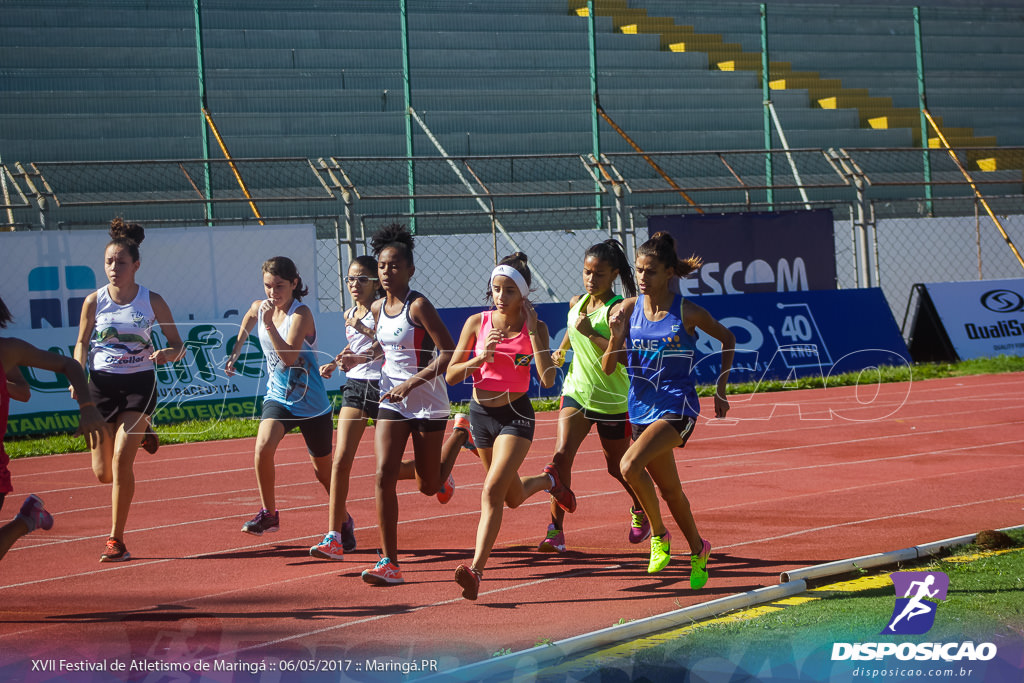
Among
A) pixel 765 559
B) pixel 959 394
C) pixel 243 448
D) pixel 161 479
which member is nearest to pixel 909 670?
pixel 765 559

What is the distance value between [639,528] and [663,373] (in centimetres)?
153

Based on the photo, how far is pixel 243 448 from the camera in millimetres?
13578

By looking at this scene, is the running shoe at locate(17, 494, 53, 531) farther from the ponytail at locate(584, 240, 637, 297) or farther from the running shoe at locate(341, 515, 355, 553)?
the ponytail at locate(584, 240, 637, 297)

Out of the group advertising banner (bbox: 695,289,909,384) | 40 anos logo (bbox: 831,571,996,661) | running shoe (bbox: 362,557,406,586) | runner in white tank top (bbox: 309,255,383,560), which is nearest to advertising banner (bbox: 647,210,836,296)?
advertising banner (bbox: 695,289,909,384)

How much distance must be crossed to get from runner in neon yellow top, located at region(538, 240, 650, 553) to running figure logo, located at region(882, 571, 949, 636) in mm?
1956

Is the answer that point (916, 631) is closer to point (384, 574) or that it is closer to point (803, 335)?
point (384, 574)

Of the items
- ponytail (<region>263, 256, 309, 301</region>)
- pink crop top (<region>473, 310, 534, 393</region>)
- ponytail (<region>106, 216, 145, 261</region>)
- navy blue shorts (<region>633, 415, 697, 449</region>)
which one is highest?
ponytail (<region>106, 216, 145, 261</region>)

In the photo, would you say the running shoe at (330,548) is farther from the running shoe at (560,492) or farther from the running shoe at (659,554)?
the running shoe at (659,554)

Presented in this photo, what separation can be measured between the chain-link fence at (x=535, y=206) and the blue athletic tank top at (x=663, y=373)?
10.2m

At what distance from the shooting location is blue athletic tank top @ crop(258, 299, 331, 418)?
25.9ft

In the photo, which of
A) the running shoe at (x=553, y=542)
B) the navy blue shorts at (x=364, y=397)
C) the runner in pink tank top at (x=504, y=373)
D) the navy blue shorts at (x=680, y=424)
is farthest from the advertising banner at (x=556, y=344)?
the navy blue shorts at (x=680, y=424)

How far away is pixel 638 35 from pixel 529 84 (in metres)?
4.51

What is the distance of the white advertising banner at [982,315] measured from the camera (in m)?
19.8

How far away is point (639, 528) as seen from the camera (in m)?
7.87
